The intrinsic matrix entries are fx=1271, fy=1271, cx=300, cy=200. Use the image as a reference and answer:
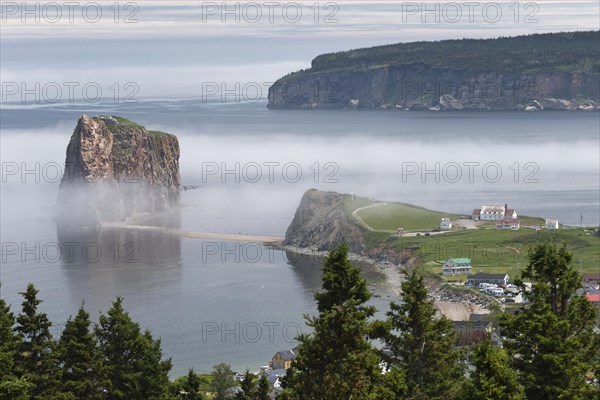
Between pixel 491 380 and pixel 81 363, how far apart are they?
552 inches

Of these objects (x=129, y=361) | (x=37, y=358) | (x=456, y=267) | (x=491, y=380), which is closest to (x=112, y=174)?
(x=456, y=267)

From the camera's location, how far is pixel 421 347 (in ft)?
91.5

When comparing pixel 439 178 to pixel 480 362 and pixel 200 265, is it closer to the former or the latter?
pixel 200 265

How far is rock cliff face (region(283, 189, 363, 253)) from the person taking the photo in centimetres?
11044

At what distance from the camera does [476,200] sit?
486 feet

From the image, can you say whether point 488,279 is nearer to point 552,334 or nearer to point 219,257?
point 219,257

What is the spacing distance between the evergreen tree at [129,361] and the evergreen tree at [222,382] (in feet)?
53.8

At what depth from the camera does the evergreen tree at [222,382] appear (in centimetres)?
5219

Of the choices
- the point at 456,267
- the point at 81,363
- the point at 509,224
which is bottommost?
the point at 456,267

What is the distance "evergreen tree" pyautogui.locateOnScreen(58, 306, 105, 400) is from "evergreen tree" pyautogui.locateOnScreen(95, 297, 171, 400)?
1.85 ft

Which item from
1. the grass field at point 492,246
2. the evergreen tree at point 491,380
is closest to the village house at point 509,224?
the grass field at point 492,246

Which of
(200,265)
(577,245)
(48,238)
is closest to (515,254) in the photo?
(577,245)

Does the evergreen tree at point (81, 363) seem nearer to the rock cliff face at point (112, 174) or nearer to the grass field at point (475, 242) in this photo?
the grass field at point (475, 242)

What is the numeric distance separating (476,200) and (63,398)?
390 feet
